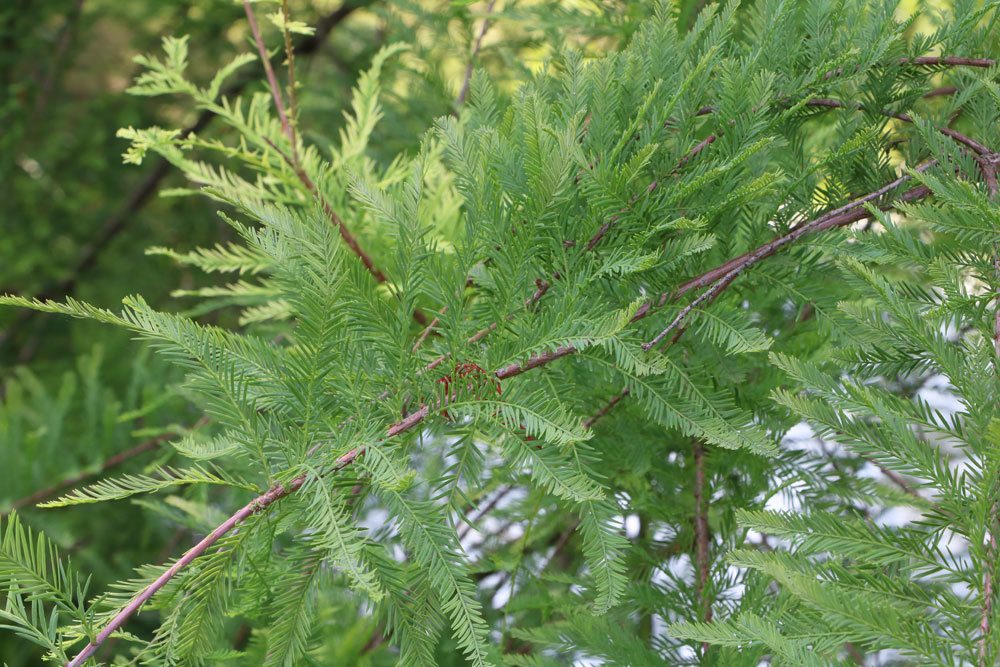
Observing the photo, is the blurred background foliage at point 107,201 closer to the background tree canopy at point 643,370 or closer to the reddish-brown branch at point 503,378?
the background tree canopy at point 643,370

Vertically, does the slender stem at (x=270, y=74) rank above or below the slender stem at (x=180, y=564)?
above

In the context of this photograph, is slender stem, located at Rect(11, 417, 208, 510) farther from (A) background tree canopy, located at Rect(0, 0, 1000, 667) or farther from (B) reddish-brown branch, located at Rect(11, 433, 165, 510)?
(A) background tree canopy, located at Rect(0, 0, 1000, 667)

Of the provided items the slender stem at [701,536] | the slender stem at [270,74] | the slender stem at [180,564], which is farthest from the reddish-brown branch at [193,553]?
the slender stem at [270,74]

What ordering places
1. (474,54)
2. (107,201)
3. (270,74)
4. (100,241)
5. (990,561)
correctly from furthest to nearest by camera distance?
(107,201)
(100,241)
(474,54)
(270,74)
(990,561)

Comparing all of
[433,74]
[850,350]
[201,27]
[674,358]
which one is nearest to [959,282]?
[850,350]

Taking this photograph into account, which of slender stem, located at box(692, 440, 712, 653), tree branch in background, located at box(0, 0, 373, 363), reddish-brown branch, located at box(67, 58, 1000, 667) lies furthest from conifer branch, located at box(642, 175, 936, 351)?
tree branch in background, located at box(0, 0, 373, 363)

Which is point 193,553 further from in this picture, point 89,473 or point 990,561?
point 89,473

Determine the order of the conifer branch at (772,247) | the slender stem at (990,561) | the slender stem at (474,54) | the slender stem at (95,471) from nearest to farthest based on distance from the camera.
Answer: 1. the slender stem at (990,561)
2. the conifer branch at (772,247)
3. the slender stem at (474,54)
4. the slender stem at (95,471)

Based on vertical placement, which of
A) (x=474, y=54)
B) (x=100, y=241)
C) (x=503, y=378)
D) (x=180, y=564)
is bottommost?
(x=180, y=564)

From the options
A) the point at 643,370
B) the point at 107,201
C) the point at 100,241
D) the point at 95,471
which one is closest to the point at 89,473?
the point at 95,471

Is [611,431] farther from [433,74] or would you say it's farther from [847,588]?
[433,74]

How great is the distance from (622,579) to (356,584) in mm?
164

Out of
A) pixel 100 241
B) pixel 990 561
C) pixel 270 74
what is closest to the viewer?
pixel 990 561

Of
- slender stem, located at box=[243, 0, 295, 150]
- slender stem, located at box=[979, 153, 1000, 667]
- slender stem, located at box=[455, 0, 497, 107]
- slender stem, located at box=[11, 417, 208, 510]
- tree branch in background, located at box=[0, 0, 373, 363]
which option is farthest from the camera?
tree branch in background, located at box=[0, 0, 373, 363]
